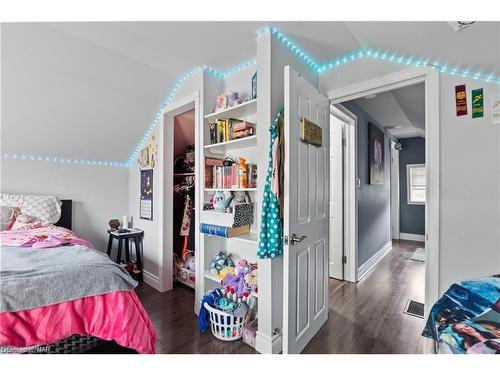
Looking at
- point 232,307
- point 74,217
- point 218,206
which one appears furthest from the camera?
point 74,217

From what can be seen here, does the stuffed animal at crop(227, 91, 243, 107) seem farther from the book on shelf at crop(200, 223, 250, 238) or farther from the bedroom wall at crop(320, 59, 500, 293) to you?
the bedroom wall at crop(320, 59, 500, 293)

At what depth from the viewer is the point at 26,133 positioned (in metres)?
2.71

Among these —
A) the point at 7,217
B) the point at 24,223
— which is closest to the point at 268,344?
the point at 24,223

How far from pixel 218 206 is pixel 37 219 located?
2114 mm

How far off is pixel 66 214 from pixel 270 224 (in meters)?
2.79

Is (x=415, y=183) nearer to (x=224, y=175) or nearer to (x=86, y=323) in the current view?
(x=224, y=175)

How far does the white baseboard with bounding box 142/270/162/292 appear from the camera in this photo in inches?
116

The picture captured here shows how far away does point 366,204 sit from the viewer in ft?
11.9

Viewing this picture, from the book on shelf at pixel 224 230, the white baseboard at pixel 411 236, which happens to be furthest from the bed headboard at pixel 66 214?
the white baseboard at pixel 411 236

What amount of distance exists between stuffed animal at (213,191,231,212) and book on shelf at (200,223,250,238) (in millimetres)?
174

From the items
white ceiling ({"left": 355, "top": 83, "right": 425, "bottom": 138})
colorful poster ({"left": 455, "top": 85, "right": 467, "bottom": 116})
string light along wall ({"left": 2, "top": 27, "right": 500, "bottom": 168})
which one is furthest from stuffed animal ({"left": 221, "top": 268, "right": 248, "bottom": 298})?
white ceiling ({"left": 355, "top": 83, "right": 425, "bottom": 138})
